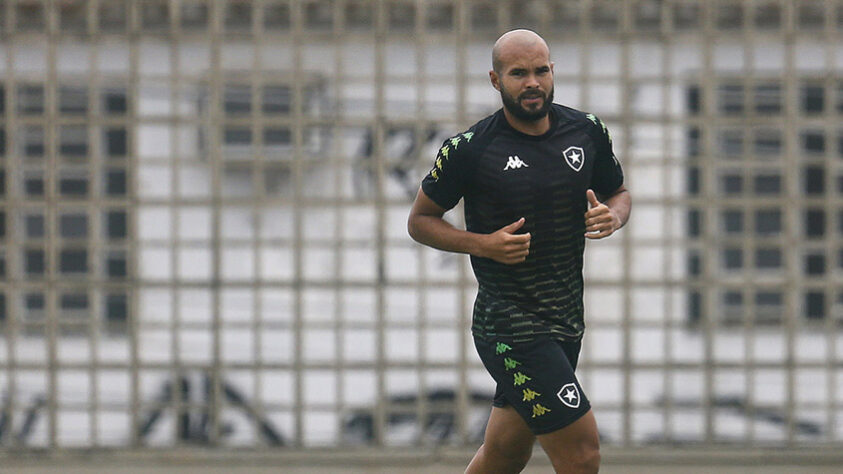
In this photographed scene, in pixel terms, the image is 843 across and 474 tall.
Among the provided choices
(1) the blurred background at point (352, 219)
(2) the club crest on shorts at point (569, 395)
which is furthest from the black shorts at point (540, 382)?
(1) the blurred background at point (352, 219)

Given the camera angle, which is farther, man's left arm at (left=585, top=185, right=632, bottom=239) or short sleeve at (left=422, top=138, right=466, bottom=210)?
short sleeve at (left=422, top=138, right=466, bottom=210)

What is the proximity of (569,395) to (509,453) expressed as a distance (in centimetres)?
40

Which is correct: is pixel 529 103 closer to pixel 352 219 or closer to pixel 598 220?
pixel 598 220

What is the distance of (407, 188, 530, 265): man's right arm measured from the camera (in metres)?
4.48

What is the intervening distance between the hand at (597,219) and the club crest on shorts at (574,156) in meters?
0.12

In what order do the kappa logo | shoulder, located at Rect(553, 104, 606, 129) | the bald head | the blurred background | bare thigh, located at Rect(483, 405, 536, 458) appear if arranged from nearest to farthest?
1. the bald head
2. the kappa logo
3. shoulder, located at Rect(553, 104, 606, 129)
4. bare thigh, located at Rect(483, 405, 536, 458)
5. the blurred background

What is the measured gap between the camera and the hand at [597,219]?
14.6 ft

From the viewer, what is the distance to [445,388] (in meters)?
7.14

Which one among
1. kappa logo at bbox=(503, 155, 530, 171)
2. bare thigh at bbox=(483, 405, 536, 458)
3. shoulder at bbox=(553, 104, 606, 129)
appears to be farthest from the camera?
bare thigh at bbox=(483, 405, 536, 458)

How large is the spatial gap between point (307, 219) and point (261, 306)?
51cm

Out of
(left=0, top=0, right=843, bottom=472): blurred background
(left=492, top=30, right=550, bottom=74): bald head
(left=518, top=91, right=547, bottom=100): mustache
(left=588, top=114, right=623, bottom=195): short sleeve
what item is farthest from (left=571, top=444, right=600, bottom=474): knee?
(left=0, top=0, right=843, bottom=472): blurred background

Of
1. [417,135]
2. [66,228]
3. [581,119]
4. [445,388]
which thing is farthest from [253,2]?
[581,119]

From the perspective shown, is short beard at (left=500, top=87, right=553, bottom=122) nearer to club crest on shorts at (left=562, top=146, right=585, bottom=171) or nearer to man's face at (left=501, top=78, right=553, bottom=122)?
man's face at (left=501, top=78, right=553, bottom=122)

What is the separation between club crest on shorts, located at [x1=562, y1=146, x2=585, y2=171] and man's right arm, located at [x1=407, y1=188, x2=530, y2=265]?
0.26 metres
